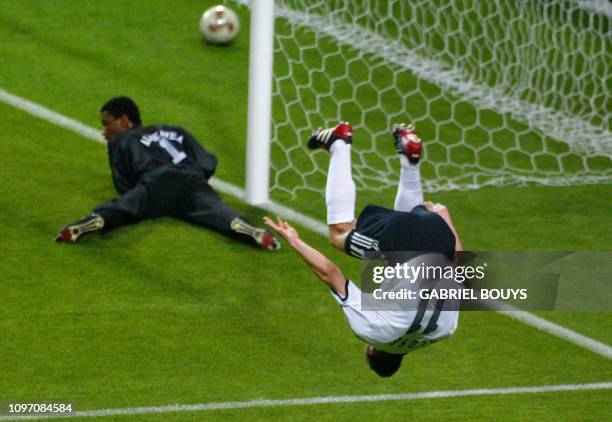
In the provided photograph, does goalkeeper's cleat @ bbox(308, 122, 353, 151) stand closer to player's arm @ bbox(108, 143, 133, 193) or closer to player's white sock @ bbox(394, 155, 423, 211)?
player's white sock @ bbox(394, 155, 423, 211)

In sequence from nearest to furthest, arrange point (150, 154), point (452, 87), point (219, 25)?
1. point (150, 154)
2. point (452, 87)
3. point (219, 25)

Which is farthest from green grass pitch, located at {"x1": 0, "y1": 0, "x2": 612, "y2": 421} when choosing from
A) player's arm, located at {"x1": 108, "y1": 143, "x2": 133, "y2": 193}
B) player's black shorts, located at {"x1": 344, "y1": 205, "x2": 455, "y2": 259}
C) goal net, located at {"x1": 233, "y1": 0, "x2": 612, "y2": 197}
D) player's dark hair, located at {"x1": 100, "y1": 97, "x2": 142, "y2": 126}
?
player's black shorts, located at {"x1": 344, "y1": 205, "x2": 455, "y2": 259}

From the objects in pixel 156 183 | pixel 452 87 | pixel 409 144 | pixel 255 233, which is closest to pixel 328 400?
pixel 409 144

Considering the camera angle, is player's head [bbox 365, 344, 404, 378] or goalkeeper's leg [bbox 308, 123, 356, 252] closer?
player's head [bbox 365, 344, 404, 378]

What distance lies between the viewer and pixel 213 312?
852 cm

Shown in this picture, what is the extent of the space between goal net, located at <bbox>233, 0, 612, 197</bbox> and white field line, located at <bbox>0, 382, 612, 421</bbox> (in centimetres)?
288

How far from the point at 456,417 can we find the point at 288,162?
373 centimetres

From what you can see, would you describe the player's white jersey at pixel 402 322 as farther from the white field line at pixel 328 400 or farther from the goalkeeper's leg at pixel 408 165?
the goalkeeper's leg at pixel 408 165

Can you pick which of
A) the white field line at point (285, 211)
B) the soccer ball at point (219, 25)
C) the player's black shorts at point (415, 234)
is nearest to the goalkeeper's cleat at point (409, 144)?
the player's black shorts at point (415, 234)

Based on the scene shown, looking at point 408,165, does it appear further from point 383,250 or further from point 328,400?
point 328,400

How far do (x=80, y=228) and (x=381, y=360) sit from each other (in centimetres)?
272

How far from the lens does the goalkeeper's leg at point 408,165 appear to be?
7.61 meters

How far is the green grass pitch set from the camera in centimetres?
766

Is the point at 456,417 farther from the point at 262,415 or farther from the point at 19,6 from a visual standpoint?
the point at 19,6
